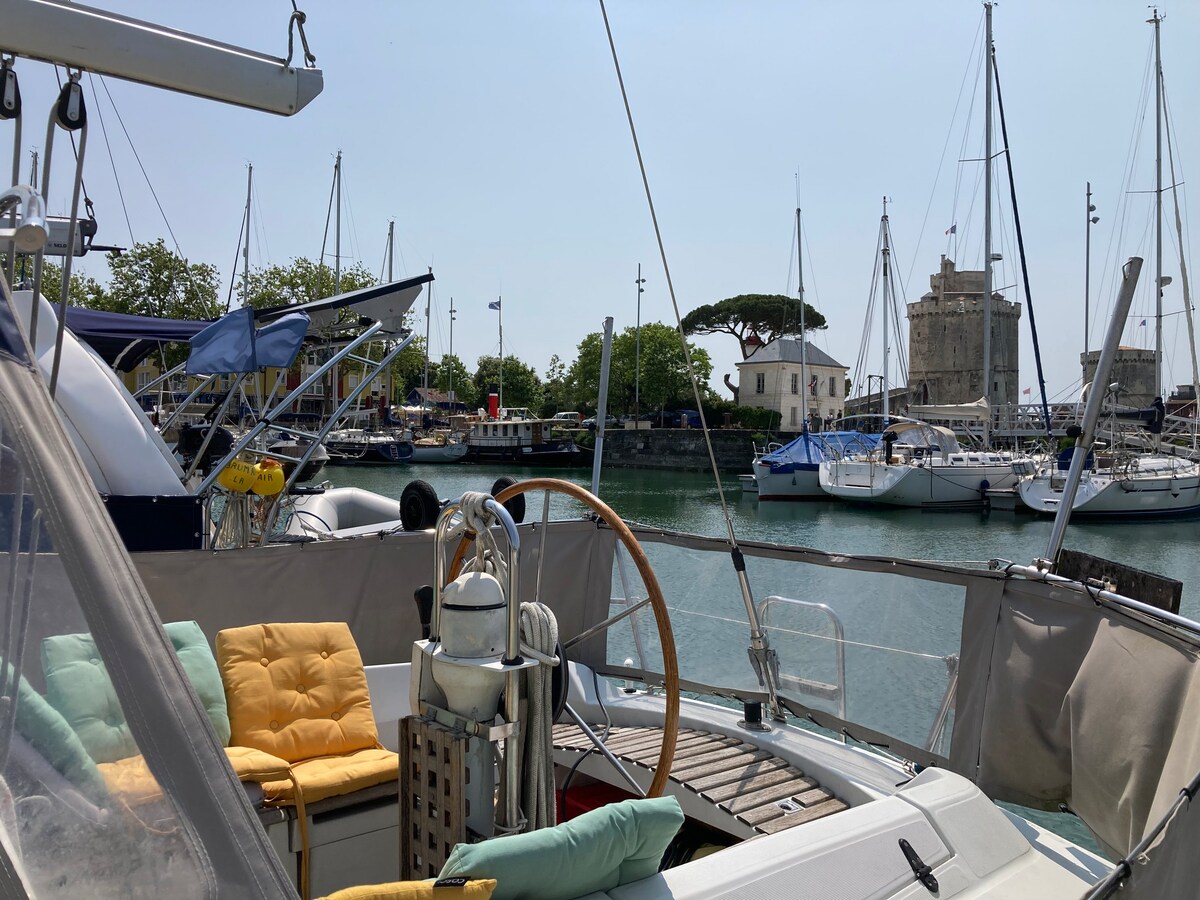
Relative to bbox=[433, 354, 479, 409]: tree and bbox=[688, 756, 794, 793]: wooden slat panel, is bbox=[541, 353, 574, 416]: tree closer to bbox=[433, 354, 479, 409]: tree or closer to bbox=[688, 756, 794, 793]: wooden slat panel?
bbox=[433, 354, 479, 409]: tree

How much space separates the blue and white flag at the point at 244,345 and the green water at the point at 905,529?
42.9 ft

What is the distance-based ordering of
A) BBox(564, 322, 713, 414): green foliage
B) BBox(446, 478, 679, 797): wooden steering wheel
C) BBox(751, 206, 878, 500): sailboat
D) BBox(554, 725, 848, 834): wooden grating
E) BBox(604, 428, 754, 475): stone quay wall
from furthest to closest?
BBox(564, 322, 713, 414): green foliage, BBox(604, 428, 754, 475): stone quay wall, BBox(751, 206, 878, 500): sailboat, BBox(554, 725, 848, 834): wooden grating, BBox(446, 478, 679, 797): wooden steering wheel

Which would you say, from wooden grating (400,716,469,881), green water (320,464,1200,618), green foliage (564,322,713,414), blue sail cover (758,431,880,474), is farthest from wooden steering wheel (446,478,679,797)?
green foliage (564,322,713,414)

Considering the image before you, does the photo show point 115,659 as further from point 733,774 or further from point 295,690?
point 733,774

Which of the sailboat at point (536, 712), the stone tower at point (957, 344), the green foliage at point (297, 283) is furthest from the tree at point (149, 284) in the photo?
the stone tower at point (957, 344)

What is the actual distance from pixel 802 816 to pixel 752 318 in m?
79.4

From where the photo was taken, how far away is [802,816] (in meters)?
3.60

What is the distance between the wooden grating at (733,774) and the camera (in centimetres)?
362

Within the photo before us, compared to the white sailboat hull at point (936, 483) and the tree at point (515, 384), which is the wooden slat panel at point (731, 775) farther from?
the tree at point (515, 384)

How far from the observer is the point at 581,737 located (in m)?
4.33

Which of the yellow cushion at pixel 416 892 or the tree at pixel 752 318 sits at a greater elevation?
the tree at pixel 752 318

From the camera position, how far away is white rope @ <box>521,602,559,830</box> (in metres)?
2.55

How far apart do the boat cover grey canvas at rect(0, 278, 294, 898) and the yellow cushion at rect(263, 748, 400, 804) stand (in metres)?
2.05

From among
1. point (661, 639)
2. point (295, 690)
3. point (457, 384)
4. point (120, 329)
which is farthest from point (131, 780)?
point (457, 384)
